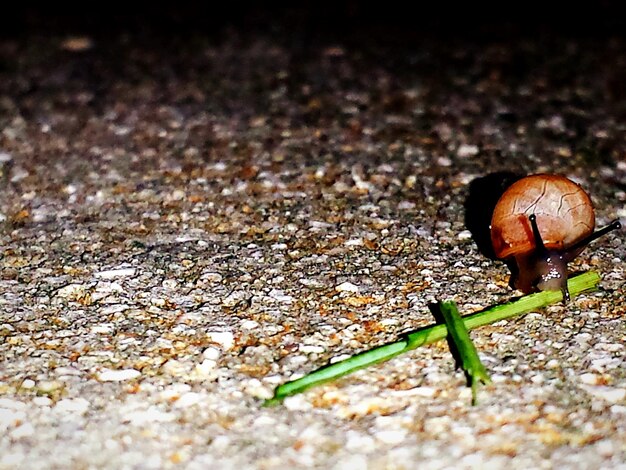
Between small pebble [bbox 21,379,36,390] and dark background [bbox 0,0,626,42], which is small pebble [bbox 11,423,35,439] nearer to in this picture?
small pebble [bbox 21,379,36,390]

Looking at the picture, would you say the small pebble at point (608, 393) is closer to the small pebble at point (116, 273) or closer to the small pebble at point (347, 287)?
the small pebble at point (347, 287)

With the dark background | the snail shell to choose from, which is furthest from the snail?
the dark background

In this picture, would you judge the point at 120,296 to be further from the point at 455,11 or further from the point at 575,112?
the point at 455,11

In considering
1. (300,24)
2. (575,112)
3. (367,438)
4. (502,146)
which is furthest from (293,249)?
(300,24)

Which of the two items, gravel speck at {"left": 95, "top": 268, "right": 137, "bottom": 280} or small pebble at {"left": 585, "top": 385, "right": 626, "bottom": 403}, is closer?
small pebble at {"left": 585, "top": 385, "right": 626, "bottom": 403}

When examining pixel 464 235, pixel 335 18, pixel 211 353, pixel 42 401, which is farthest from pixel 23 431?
pixel 335 18

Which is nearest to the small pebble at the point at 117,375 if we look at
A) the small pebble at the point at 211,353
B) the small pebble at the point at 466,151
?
the small pebble at the point at 211,353
